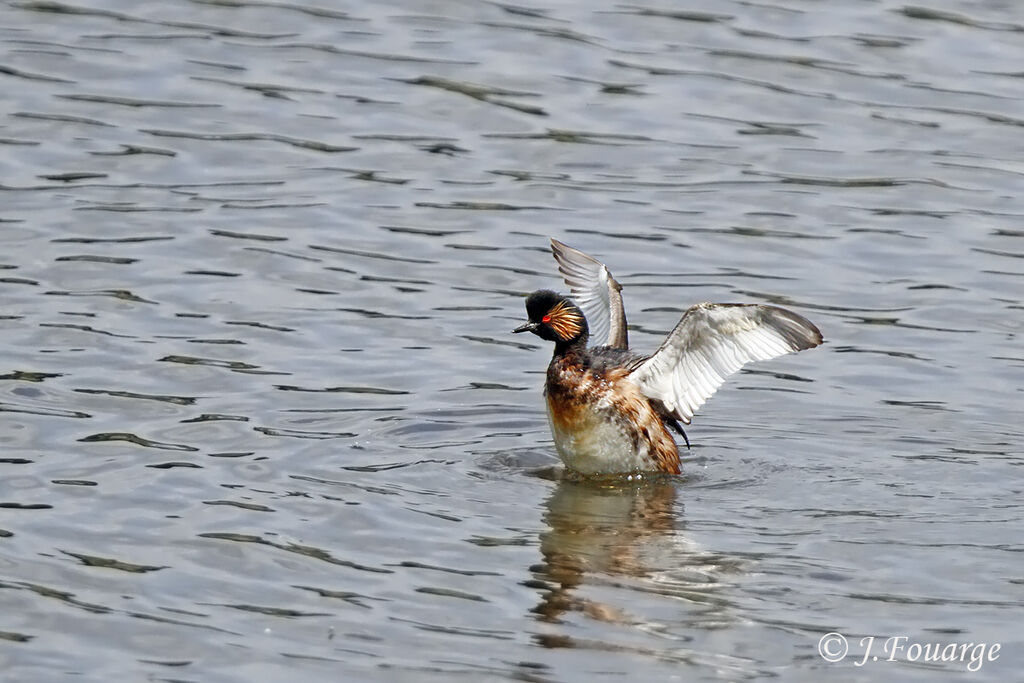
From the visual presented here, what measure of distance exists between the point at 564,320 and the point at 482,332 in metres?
2.23

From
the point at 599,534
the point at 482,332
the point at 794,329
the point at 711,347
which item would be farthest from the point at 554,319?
the point at 482,332

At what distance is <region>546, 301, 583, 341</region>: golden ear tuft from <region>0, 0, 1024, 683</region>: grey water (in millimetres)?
817

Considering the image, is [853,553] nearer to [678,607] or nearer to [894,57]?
[678,607]

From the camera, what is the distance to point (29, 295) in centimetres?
1368

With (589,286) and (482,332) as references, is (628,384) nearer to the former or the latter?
(589,286)

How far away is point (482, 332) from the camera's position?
13797 mm

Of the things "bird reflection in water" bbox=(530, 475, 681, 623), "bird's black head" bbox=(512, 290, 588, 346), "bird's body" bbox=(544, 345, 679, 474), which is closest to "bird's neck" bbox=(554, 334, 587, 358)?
"bird's black head" bbox=(512, 290, 588, 346)

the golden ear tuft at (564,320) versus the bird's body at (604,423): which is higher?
the golden ear tuft at (564,320)

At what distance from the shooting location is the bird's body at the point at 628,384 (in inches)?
433

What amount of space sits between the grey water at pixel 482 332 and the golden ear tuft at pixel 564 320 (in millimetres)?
817

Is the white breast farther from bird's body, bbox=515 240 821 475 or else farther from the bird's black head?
the bird's black head

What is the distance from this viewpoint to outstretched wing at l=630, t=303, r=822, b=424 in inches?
417

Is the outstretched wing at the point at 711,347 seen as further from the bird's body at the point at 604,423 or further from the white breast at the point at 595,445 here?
the white breast at the point at 595,445

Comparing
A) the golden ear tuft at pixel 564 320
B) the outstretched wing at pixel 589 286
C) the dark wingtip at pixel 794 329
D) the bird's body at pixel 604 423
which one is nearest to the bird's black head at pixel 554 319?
the golden ear tuft at pixel 564 320
